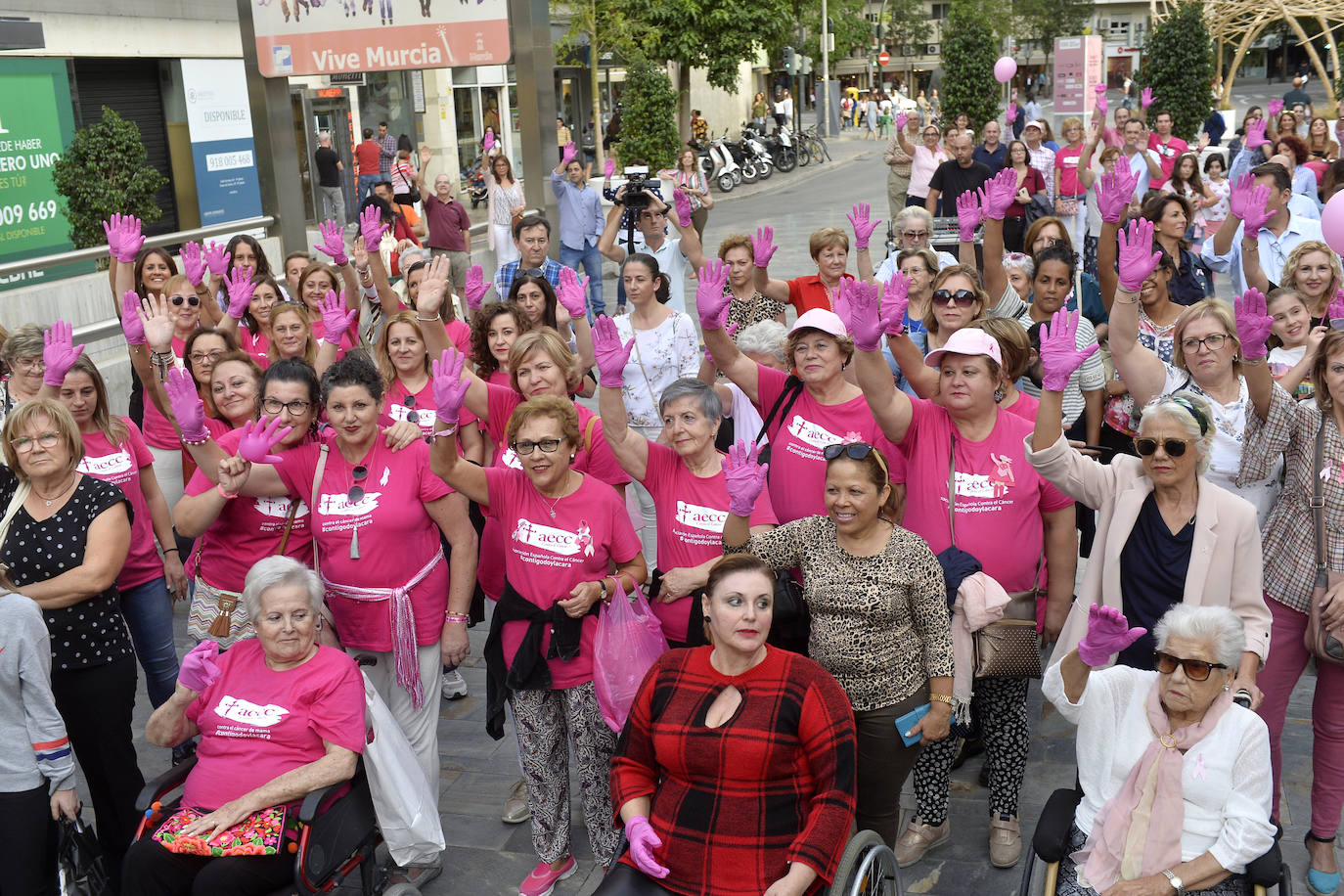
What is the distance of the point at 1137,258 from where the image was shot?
15.6 ft

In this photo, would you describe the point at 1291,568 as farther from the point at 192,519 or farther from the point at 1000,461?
the point at 192,519

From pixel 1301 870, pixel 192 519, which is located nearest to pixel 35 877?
pixel 192 519

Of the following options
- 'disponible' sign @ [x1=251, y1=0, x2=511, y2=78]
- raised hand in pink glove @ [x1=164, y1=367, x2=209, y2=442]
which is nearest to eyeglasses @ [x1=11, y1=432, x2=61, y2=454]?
raised hand in pink glove @ [x1=164, y1=367, x2=209, y2=442]

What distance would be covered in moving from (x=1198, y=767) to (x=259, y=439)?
3206 millimetres

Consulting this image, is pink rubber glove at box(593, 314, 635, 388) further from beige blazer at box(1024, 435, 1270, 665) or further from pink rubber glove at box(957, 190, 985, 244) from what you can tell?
pink rubber glove at box(957, 190, 985, 244)

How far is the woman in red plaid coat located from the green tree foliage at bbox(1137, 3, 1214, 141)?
20.9m

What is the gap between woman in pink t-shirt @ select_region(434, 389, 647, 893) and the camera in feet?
14.1

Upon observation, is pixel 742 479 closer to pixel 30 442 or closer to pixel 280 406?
pixel 280 406

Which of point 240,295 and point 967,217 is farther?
point 967,217

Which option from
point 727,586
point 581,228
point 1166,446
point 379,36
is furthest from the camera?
point 581,228

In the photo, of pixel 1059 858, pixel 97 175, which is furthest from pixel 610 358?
pixel 97 175

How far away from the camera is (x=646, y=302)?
20.4 ft

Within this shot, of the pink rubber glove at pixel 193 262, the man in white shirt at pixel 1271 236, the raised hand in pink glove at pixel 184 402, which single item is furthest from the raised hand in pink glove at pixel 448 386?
the man in white shirt at pixel 1271 236

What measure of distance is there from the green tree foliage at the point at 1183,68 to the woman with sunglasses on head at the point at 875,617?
20.3 m
